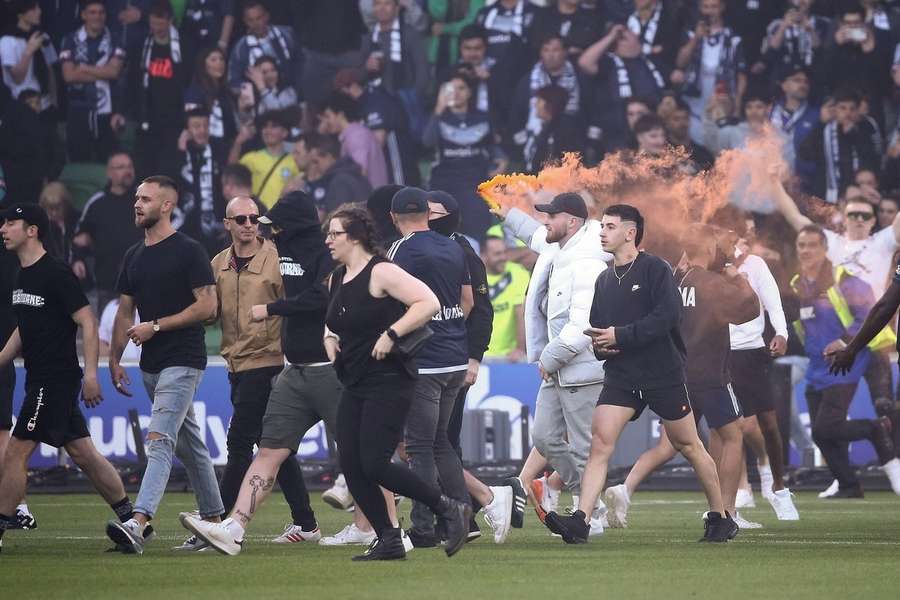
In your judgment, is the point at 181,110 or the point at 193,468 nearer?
the point at 193,468

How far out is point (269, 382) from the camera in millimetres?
11211

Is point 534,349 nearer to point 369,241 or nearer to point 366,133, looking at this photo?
point 369,241

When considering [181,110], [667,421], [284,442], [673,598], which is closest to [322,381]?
[284,442]

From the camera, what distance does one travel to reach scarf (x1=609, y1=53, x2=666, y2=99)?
21.9 metres

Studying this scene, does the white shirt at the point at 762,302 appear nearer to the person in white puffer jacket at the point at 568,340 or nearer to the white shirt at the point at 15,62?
the person in white puffer jacket at the point at 568,340

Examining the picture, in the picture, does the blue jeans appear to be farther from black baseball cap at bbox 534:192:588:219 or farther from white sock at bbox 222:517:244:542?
black baseball cap at bbox 534:192:588:219

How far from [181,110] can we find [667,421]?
12821mm

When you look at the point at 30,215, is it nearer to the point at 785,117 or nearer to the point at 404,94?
the point at 404,94

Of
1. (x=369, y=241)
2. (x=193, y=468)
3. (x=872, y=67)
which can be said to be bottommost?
(x=193, y=468)

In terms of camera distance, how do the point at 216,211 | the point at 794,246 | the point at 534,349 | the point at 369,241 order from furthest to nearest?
1. the point at 216,211
2. the point at 794,246
3. the point at 534,349
4. the point at 369,241

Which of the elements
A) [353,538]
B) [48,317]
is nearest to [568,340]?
[353,538]

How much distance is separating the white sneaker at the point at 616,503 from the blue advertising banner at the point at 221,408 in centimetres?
571

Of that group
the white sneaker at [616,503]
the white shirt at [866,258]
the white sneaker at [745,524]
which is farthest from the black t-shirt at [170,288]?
the white shirt at [866,258]

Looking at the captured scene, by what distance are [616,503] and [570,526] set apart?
5.12ft
